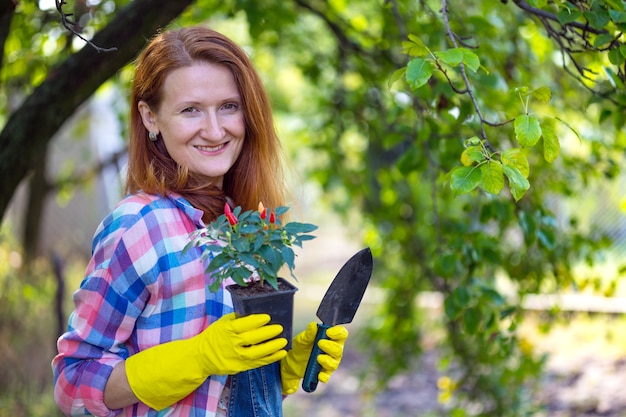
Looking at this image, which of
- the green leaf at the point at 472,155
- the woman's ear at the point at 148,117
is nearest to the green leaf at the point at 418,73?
the green leaf at the point at 472,155

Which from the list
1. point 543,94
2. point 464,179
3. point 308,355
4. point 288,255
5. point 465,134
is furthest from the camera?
point 465,134

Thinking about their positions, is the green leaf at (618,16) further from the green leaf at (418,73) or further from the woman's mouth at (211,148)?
the woman's mouth at (211,148)

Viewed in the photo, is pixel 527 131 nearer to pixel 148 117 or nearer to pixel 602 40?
pixel 602 40

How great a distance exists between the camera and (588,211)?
6.86 metres

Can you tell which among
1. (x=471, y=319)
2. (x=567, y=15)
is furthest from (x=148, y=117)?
(x=471, y=319)

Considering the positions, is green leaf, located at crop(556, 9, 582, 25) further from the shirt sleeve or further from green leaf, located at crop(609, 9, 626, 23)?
the shirt sleeve

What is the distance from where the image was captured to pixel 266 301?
1.32 m

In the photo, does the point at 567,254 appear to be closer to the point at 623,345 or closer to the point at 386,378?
the point at 386,378

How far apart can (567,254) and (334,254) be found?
7.13 meters

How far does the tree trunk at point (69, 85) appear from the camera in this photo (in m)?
2.09

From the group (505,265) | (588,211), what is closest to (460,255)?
(505,265)

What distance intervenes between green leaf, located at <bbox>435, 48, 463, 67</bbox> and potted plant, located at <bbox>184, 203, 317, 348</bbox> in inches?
16.6

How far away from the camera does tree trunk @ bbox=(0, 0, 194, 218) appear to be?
2.09 metres

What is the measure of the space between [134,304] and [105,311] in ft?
0.19
